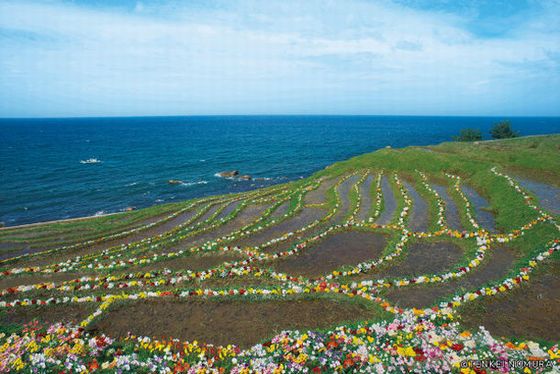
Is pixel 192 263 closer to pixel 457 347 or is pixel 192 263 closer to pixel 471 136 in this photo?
pixel 457 347

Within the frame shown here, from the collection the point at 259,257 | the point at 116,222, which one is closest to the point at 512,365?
the point at 259,257

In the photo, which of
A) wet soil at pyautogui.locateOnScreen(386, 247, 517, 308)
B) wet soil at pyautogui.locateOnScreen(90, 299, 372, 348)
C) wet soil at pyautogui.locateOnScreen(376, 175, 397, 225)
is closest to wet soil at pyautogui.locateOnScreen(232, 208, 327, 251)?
wet soil at pyautogui.locateOnScreen(376, 175, 397, 225)

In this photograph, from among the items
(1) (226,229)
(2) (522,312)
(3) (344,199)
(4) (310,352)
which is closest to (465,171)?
(3) (344,199)

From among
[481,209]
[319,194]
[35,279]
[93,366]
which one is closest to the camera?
[93,366]

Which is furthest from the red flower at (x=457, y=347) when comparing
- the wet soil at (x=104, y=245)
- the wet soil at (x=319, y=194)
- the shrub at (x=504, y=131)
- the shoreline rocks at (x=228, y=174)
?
the shrub at (x=504, y=131)

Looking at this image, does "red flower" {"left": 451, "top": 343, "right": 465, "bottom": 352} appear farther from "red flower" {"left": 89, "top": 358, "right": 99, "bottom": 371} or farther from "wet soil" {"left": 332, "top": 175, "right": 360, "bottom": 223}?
"wet soil" {"left": 332, "top": 175, "right": 360, "bottom": 223}
